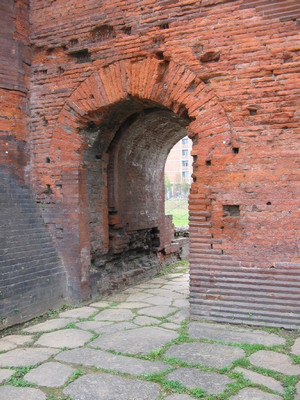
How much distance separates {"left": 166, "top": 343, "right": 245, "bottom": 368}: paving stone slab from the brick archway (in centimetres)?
117

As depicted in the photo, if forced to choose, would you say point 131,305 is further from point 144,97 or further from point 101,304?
point 144,97

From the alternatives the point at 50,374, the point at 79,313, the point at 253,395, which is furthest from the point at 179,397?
the point at 79,313

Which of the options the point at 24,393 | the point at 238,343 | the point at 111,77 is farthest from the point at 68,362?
the point at 111,77

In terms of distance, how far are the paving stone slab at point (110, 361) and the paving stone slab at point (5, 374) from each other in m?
0.46

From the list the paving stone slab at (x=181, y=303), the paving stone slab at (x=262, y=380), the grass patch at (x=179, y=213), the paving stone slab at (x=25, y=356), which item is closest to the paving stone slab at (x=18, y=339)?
the paving stone slab at (x=25, y=356)

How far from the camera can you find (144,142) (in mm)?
7629

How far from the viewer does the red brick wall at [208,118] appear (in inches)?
175

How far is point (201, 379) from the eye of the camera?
3.12 metres

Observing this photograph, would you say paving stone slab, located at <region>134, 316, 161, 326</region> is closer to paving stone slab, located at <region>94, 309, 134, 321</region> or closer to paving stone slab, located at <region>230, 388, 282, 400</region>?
paving stone slab, located at <region>94, 309, 134, 321</region>

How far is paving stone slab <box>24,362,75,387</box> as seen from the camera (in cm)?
315

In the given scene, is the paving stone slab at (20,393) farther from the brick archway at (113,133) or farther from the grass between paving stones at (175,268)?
the grass between paving stones at (175,268)

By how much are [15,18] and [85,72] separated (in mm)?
1505

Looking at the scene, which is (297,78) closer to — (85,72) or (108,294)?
(85,72)

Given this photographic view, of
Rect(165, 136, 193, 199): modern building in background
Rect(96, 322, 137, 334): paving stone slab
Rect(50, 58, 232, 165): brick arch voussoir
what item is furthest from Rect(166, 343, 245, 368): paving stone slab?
Rect(165, 136, 193, 199): modern building in background
